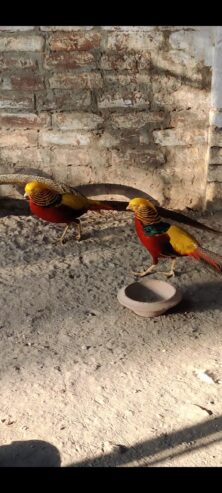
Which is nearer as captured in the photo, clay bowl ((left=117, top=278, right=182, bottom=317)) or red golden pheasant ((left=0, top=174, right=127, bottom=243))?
clay bowl ((left=117, top=278, right=182, bottom=317))

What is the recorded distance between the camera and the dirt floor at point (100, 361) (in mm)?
2664

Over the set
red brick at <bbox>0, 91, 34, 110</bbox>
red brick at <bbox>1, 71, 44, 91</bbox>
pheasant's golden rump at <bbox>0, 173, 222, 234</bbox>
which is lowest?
pheasant's golden rump at <bbox>0, 173, 222, 234</bbox>

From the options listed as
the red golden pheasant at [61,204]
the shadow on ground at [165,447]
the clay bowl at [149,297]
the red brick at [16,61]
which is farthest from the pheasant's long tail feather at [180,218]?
the shadow on ground at [165,447]

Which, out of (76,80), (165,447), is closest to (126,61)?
(76,80)

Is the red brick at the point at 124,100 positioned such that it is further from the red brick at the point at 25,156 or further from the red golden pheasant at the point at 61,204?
the red golden pheasant at the point at 61,204

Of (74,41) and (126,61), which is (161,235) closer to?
(126,61)

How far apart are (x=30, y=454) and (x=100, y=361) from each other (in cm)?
75

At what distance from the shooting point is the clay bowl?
3.52 metres

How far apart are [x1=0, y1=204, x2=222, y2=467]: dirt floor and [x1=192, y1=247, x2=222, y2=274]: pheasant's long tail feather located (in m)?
0.24

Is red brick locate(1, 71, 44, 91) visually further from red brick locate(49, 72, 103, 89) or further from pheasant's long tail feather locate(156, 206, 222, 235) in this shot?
pheasant's long tail feather locate(156, 206, 222, 235)

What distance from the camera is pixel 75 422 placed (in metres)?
2.80

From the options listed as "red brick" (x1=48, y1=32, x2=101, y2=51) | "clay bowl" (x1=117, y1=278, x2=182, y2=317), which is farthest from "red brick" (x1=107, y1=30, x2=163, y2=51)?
"clay bowl" (x1=117, y1=278, x2=182, y2=317)

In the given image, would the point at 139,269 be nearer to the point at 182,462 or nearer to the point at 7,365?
the point at 7,365

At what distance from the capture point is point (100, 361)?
3238mm
